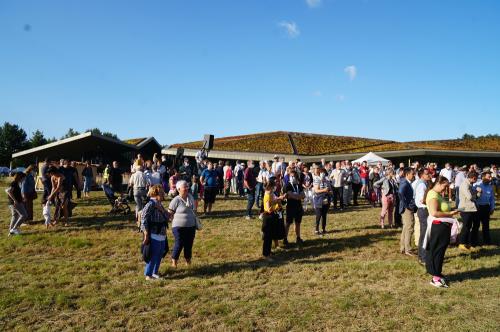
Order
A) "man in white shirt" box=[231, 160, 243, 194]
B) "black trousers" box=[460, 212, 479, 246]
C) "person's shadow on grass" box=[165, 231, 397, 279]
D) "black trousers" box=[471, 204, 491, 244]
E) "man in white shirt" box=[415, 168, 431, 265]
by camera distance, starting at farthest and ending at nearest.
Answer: "man in white shirt" box=[231, 160, 243, 194] < "black trousers" box=[471, 204, 491, 244] < "black trousers" box=[460, 212, 479, 246] < "man in white shirt" box=[415, 168, 431, 265] < "person's shadow on grass" box=[165, 231, 397, 279]

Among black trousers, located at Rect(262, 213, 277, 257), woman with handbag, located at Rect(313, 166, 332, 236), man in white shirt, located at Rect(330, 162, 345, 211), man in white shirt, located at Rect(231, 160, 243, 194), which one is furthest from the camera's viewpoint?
man in white shirt, located at Rect(231, 160, 243, 194)

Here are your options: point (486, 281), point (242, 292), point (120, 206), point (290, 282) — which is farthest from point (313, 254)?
point (120, 206)

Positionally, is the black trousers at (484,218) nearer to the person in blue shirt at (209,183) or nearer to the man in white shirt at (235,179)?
the person in blue shirt at (209,183)

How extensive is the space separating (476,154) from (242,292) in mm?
24807

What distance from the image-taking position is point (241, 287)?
624 centimetres

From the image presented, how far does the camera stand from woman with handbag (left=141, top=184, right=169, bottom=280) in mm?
6293

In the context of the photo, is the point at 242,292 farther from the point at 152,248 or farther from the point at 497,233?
the point at 497,233

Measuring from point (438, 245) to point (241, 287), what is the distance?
3338mm

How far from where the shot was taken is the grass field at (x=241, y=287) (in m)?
4.97

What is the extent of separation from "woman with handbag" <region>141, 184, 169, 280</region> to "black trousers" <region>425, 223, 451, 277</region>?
14.8ft

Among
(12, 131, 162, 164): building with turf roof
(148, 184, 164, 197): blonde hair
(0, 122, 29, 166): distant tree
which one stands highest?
(0, 122, 29, 166): distant tree

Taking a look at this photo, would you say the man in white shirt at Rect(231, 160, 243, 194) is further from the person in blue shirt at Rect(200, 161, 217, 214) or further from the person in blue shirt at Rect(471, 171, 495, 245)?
the person in blue shirt at Rect(471, 171, 495, 245)

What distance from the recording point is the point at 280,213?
8.16 metres

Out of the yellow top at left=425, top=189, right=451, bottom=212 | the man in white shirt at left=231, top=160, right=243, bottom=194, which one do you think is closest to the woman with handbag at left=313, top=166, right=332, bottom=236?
the yellow top at left=425, top=189, right=451, bottom=212
